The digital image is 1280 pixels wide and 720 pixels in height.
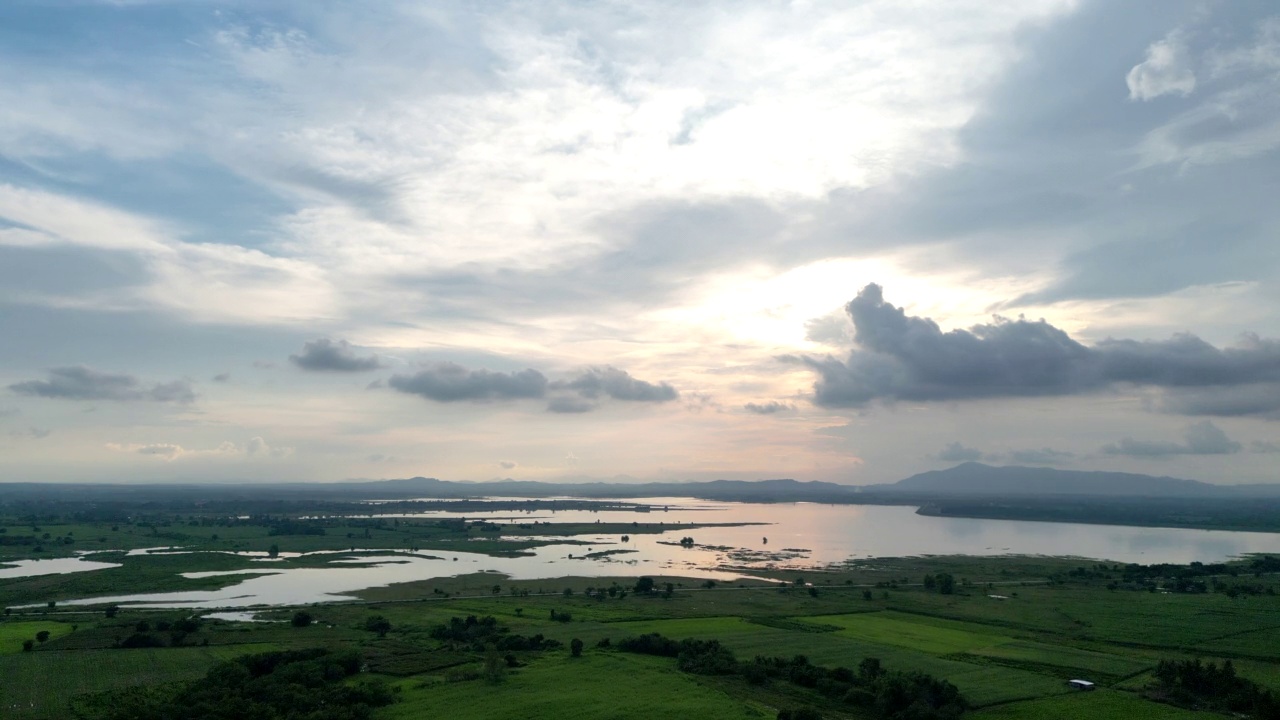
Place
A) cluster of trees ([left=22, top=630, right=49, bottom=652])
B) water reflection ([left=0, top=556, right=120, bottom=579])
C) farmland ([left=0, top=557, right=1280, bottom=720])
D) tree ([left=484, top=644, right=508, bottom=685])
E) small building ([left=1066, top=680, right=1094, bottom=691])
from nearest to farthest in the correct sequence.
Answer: farmland ([left=0, top=557, right=1280, bottom=720])
small building ([left=1066, top=680, right=1094, bottom=691])
tree ([left=484, top=644, right=508, bottom=685])
cluster of trees ([left=22, top=630, right=49, bottom=652])
water reflection ([left=0, top=556, right=120, bottom=579])

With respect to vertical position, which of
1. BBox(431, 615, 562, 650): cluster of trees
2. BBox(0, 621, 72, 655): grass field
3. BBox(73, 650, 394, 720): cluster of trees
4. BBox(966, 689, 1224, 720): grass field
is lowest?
BBox(0, 621, 72, 655): grass field

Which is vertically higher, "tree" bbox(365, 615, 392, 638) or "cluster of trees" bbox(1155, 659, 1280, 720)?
"cluster of trees" bbox(1155, 659, 1280, 720)

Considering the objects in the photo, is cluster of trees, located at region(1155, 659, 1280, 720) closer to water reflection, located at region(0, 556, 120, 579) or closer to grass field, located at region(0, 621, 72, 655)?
grass field, located at region(0, 621, 72, 655)

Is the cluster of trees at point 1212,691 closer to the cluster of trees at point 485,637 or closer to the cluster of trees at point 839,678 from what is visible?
the cluster of trees at point 839,678

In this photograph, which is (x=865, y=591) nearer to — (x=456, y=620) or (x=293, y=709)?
(x=456, y=620)

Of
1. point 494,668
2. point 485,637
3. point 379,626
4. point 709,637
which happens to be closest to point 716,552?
point 709,637

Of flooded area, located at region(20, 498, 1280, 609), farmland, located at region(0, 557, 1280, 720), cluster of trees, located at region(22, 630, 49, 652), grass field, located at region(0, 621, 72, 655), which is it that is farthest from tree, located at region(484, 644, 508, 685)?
flooded area, located at region(20, 498, 1280, 609)
